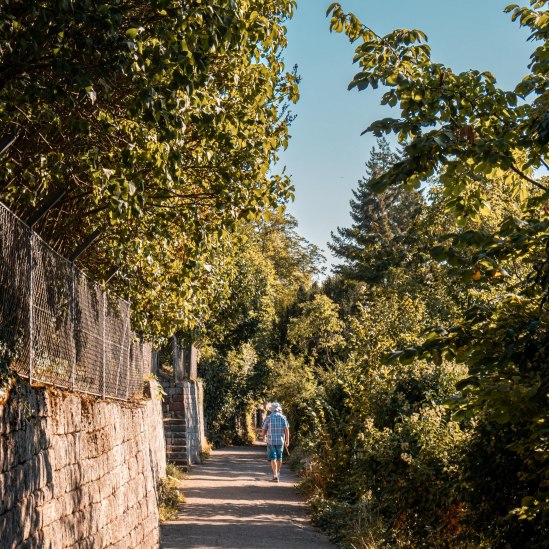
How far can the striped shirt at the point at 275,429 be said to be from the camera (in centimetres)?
2053

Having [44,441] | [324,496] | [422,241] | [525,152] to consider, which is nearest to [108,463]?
[44,441]

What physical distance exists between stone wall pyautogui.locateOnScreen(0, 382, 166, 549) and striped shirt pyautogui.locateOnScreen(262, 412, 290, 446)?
863 centimetres

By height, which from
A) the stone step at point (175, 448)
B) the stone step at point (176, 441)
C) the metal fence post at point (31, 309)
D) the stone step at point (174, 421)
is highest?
the metal fence post at point (31, 309)

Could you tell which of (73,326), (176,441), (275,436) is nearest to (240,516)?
(275,436)

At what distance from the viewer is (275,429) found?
67.8ft

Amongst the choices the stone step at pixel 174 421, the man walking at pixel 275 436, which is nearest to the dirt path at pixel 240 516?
the man walking at pixel 275 436

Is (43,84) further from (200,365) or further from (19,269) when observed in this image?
(200,365)

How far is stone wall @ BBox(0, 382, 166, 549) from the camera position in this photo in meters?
5.83

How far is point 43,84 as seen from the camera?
23.1ft

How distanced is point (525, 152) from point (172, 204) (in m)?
5.80

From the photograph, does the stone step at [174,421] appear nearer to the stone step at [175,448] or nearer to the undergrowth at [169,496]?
the stone step at [175,448]

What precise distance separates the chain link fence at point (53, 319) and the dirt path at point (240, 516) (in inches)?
99.6

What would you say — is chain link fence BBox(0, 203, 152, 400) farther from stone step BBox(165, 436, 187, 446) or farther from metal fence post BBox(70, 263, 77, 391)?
stone step BBox(165, 436, 187, 446)

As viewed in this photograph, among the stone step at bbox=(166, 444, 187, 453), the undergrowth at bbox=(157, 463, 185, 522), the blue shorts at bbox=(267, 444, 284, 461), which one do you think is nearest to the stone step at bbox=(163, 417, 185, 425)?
the stone step at bbox=(166, 444, 187, 453)
